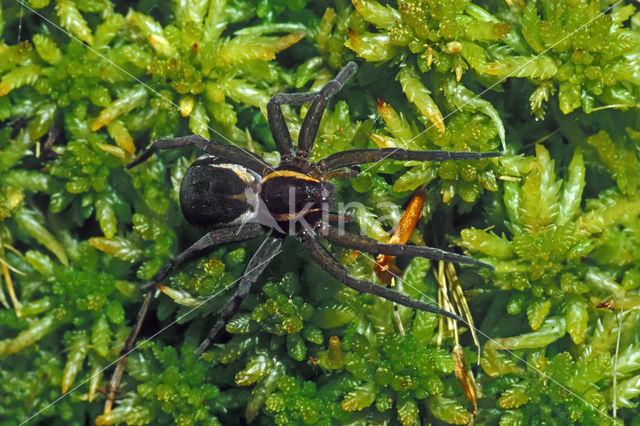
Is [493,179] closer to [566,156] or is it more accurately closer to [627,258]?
[566,156]

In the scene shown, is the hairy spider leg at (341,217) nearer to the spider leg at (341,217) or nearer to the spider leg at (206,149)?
the spider leg at (341,217)

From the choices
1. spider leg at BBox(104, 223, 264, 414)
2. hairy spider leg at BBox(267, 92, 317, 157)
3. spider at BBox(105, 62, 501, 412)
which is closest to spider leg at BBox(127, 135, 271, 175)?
spider at BBox(105, 62, 501, 412)

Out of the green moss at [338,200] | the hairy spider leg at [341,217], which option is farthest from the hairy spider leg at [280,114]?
the hairy spider leg at [341,217]

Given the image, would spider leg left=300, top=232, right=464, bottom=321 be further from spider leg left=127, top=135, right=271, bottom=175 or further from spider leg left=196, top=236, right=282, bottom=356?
spider leg left=127, top=135, right=271, bottom=175

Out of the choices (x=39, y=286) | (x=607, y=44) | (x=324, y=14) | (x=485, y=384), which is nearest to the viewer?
(x=607, y=44)

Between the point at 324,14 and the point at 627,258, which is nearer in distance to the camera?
the point at 627,258

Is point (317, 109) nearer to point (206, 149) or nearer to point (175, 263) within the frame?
point (206, 149)

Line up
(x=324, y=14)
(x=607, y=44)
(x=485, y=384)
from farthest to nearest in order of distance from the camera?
(x=324, y=14) → (x=485, y=384) → (x=607, y=44)

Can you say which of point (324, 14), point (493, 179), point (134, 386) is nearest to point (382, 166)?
point (493, 179)
